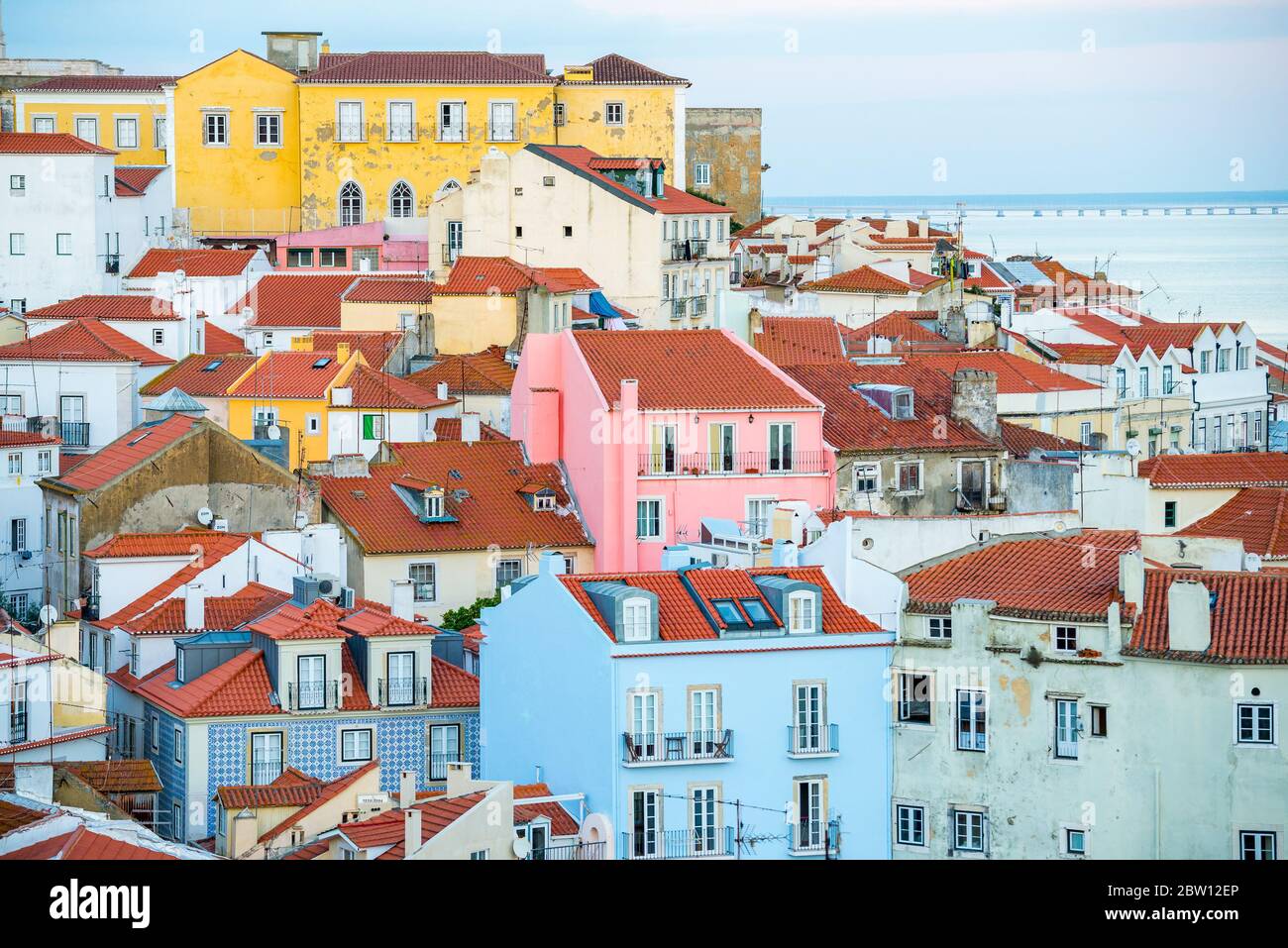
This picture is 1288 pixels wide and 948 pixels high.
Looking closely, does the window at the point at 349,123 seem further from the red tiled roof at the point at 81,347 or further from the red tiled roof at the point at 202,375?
the red tiled roof at the point at 81,347

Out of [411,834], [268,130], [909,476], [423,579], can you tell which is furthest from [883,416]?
[268,130]

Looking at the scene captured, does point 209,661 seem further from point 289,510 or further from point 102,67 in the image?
point 102,67

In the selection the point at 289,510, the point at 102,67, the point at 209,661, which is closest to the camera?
the point at 209,661

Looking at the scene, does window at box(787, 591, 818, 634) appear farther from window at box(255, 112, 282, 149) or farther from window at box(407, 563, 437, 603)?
window at box(255, 112, 282, 149)

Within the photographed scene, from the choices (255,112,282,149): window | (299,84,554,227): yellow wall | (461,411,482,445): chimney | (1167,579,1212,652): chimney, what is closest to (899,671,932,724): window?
(1167,579,1212,652): chimney

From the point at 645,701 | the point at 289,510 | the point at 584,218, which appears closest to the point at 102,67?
the point at 584,218

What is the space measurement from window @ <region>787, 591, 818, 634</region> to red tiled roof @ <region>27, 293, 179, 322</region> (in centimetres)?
1678

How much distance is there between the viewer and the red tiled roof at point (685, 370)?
75.3 ft

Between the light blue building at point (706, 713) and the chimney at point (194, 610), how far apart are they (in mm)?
3767

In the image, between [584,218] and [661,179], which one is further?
[661,179]

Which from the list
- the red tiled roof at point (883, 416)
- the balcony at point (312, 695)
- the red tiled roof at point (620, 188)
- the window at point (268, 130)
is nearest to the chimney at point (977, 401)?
the red tiled roof at point (883, 416)

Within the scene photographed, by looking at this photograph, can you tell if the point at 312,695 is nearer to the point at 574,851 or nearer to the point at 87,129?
the point at 574,851
